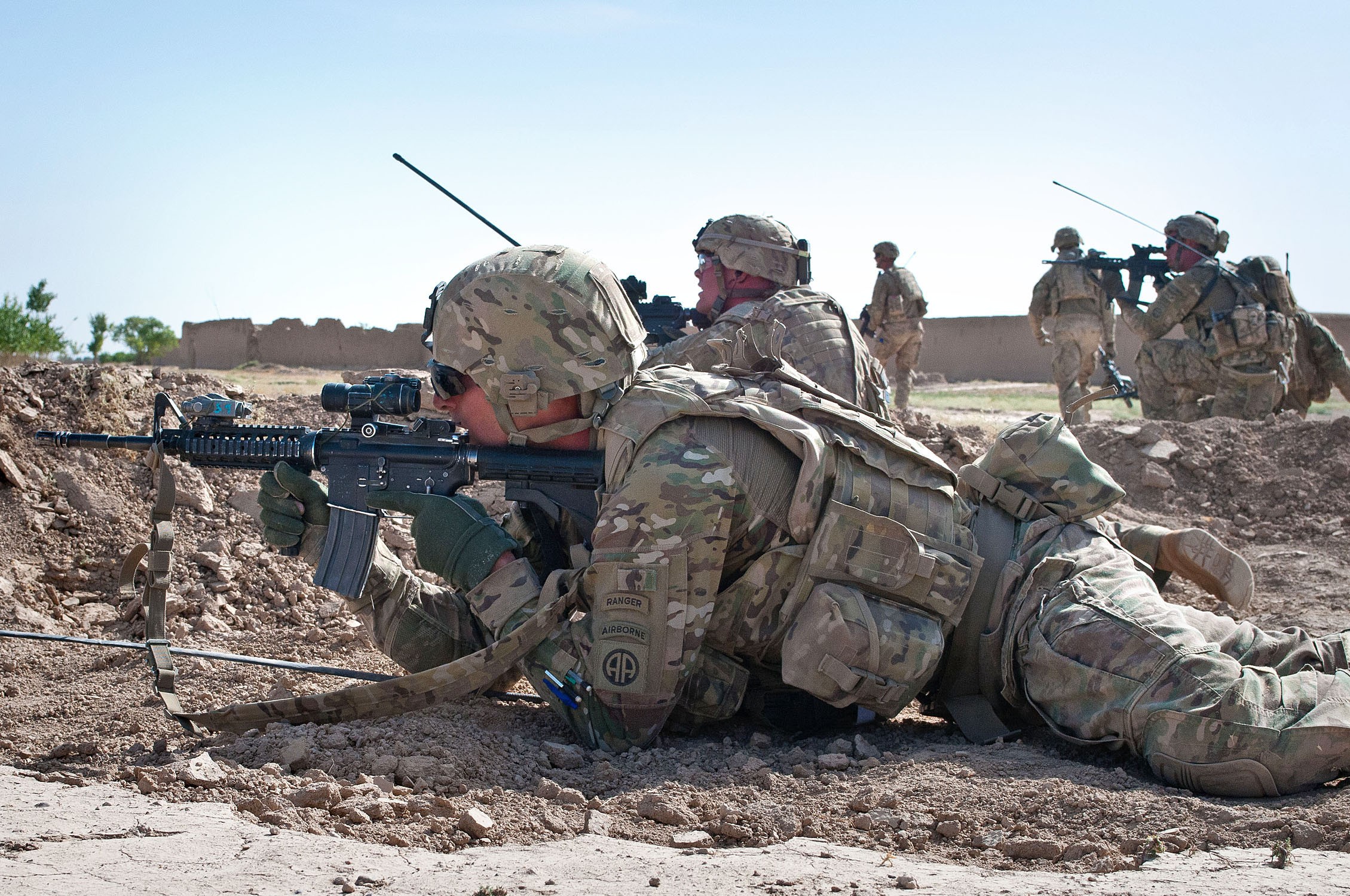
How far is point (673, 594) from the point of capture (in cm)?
348

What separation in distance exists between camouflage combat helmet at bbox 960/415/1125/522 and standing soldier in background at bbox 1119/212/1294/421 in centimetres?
824

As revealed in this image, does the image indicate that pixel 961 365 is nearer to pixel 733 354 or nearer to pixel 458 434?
pixel 733 354

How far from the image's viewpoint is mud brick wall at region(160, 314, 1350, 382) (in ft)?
75.0

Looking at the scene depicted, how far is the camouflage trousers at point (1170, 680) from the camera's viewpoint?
10.4ft

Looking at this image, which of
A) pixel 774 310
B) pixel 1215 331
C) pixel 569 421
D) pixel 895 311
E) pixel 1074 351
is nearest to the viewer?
pixel 569 421

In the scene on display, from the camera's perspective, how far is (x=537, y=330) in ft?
12.0

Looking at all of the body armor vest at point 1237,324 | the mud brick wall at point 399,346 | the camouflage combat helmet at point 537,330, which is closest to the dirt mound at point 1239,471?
the body armor vest at point 1237,324

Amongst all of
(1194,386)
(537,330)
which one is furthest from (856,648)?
(1194,386)

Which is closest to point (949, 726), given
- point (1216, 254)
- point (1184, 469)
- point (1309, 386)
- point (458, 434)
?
point (458, 434)

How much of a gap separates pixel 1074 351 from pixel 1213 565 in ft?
35.5

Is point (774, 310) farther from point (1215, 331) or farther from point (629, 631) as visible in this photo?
point (1215, 331)

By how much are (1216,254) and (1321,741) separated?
9799 millimetres

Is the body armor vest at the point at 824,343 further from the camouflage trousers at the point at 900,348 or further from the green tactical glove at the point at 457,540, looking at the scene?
the camouflage trousers at the point at 900,348

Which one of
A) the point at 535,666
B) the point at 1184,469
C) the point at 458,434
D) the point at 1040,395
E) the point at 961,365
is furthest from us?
the point at 961,365
